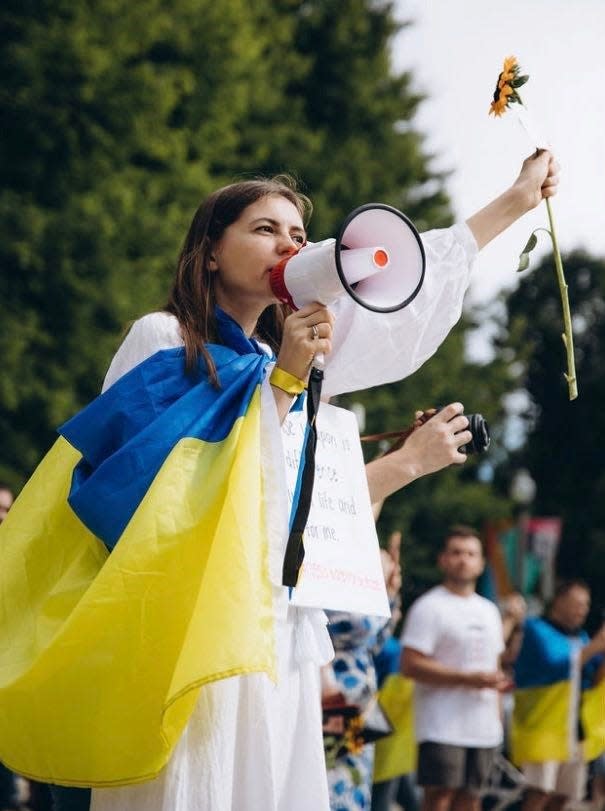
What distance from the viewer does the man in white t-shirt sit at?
23.6 ft

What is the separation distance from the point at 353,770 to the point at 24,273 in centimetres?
1034

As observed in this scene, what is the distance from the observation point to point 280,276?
278cm

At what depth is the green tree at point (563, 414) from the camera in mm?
34281

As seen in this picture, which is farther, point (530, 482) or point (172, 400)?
point (530, 482)

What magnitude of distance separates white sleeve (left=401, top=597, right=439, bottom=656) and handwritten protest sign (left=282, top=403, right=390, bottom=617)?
4457 mm

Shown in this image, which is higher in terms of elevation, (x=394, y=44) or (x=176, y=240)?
(x=394, y=44)

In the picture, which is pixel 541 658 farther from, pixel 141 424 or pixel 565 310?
pixel 141 424

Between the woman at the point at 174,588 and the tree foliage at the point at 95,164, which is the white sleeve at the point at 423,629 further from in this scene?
the tree foliage at the point at 95,164

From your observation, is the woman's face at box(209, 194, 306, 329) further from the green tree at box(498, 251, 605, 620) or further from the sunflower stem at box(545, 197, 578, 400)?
the green tree at box(498, 251, 605, 620)

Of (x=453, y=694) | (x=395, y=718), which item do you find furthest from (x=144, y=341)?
(x=395, y=718)

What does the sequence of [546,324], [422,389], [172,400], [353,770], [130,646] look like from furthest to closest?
1. [546,324]
2. [422,389]
3. [353,770]
4. [172,400]
5. [130,646]

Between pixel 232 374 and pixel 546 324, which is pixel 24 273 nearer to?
pixel 232 374

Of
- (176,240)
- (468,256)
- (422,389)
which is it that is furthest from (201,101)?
(468,256)

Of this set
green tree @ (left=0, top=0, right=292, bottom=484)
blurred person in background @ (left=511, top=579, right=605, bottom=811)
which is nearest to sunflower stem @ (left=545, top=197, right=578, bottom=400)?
blurred person in background @ (left=511, top=579, right=605, bottom=811)
